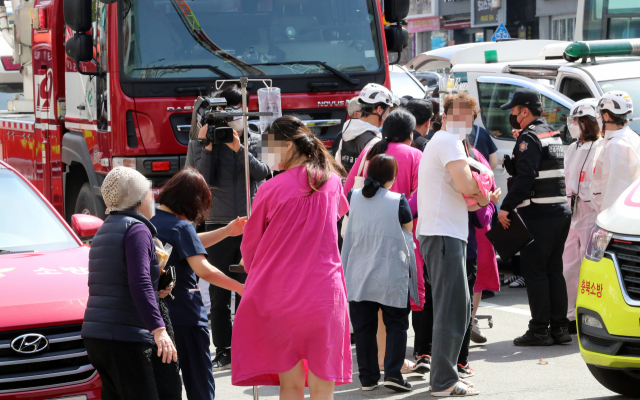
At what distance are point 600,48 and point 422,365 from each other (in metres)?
4.77

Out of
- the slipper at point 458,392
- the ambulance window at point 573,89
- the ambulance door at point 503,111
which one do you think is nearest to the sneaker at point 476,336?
the slipper at point 458,392

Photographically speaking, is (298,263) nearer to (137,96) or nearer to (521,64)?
(137,96)

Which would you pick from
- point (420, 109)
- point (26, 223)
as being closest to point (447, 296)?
point (420, 109)

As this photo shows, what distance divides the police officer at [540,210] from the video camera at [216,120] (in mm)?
2281

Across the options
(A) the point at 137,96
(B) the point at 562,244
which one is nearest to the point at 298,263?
(B) the point at 562,244

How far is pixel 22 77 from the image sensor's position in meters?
11.8

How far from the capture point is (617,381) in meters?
5.54

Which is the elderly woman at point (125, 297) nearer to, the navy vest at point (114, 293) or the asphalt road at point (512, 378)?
the navy vest at point (114, 293)

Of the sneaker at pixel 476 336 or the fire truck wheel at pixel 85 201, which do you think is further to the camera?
the fire truck wheel at pixel 85 201

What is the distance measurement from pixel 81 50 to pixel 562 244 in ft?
14.7

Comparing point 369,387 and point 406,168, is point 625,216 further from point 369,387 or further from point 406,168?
point 369,387

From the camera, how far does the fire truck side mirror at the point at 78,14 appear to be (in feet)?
26.2

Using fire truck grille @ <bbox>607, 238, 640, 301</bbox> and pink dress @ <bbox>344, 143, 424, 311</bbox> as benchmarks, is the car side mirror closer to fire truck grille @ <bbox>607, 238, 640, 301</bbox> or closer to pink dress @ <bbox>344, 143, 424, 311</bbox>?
pink dress @ <bbox>344, 143, 424, 311</bbox>

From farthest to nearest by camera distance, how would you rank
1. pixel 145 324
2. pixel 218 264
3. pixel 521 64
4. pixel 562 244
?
pixel 521 64
pixel 562 244
pixel 218 264
pixel 145 324
